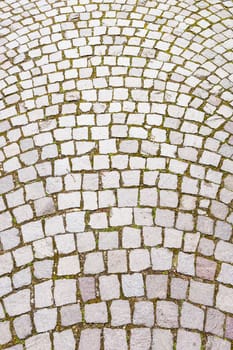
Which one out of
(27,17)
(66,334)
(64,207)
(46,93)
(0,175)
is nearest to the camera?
(66,334)

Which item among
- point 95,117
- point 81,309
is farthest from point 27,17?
point 81,309

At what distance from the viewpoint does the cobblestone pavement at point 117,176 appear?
11.8ft

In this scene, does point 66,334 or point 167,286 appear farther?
point 167,286

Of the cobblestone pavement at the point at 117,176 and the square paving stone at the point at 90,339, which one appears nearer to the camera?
the square paving stone at the point at 90,339

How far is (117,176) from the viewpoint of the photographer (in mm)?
4477

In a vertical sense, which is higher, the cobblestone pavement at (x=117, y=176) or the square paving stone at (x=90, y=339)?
the cobblestone pavement at (x=117, y=176)

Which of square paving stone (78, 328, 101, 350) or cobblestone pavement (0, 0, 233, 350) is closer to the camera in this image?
square paving stone (78, 328, 101, 350)

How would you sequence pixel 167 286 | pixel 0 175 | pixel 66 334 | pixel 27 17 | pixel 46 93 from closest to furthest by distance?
pixel 66 334, pixel 167 286, pixel 0 175, pixel 46 93, pixel 27 17

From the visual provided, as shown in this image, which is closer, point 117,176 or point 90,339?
point 90,339

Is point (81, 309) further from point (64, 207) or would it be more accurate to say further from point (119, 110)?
point (119, 110)

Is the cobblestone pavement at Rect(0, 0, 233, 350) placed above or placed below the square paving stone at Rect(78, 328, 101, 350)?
above

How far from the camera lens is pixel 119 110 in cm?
507

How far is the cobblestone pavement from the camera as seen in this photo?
141 inches

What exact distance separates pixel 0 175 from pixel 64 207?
0.85 meters
